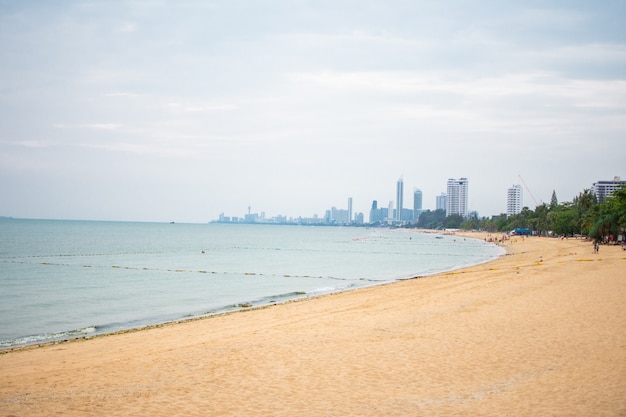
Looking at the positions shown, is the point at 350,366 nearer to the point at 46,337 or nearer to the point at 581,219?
the point at 46,337

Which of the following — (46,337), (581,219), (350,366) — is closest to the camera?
(350,366)

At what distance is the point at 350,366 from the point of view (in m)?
9.83

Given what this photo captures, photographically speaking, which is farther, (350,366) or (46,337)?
(46,337)

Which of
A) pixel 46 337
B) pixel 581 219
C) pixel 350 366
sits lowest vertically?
pixel 46 337

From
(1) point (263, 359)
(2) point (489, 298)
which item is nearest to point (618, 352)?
(1) point (263, 359)

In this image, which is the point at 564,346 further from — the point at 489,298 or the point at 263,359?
the point at 489,298

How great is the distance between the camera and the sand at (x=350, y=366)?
7.62 meters

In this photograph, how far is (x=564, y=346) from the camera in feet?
36.5

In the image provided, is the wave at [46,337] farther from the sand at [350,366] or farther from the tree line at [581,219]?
the tree line at [581,219]

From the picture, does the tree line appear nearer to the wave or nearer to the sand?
the sand

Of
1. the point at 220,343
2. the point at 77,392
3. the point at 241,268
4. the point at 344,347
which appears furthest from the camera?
the point at 241,268

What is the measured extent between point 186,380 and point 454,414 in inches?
180

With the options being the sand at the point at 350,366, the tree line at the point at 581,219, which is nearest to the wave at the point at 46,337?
the sand at the point at 350,366

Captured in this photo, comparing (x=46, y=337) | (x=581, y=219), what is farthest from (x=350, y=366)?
(x=581, y=219)
